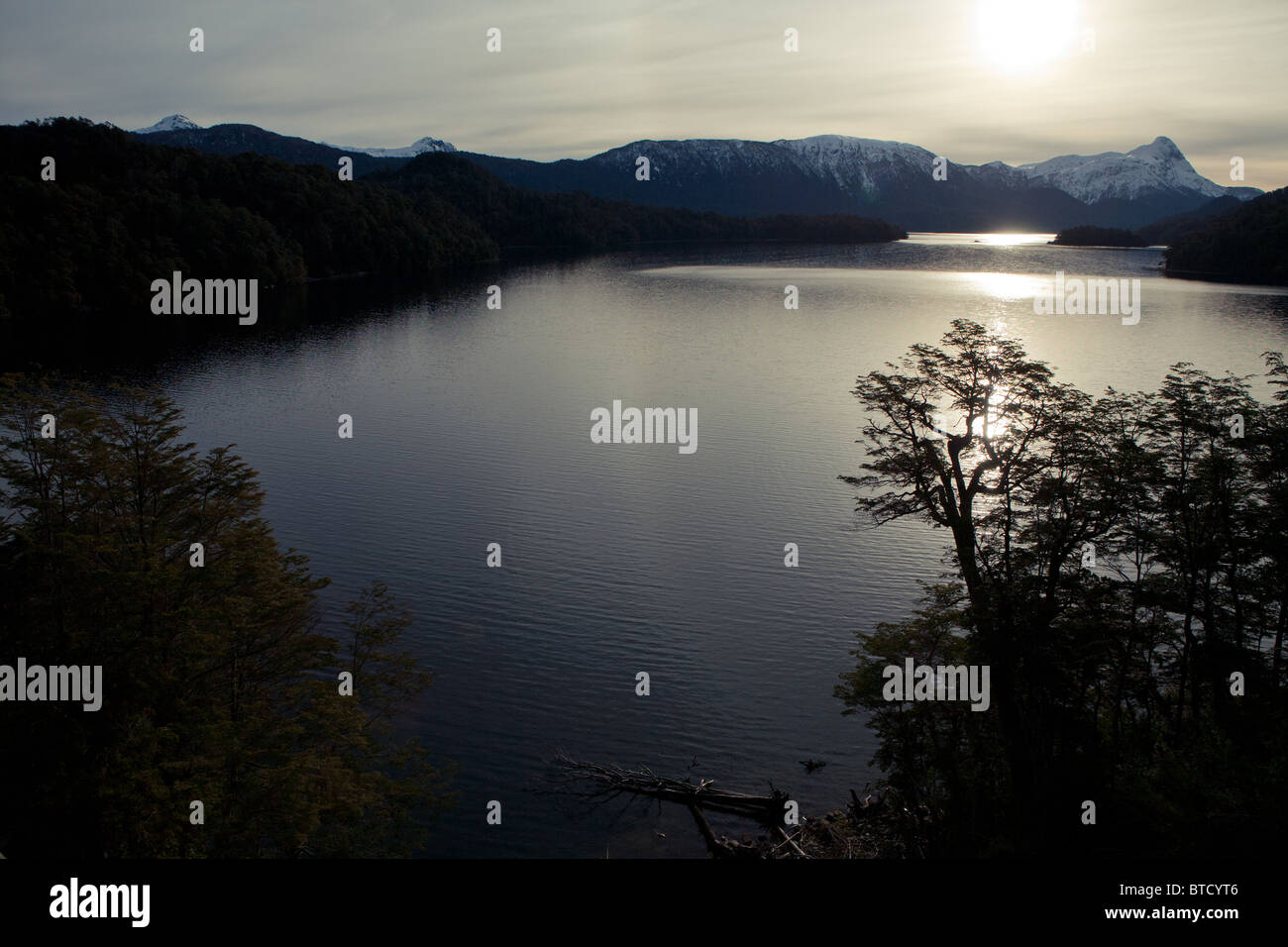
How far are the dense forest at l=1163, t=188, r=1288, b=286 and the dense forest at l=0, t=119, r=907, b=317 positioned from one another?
146m

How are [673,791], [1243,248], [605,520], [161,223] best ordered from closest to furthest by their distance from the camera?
1. [673,791]
2. [605,520]
3. [161,223]
4. [1243,248]

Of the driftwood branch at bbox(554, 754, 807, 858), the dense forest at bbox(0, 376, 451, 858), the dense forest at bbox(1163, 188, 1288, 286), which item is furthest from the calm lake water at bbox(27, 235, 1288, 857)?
the dense forest at bbox(1163, 188, 1288, 286)

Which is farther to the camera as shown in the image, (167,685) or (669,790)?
(669,790)

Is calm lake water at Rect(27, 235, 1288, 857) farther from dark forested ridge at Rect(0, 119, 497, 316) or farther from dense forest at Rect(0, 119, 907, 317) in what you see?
dark forested ridge at Rect(0, 119, 497, 316)

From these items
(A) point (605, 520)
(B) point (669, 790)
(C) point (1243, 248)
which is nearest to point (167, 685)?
(B) point (669, 790)

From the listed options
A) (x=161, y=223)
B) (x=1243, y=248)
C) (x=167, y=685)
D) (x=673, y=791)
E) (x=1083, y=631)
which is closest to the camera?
(x=167, y=685)

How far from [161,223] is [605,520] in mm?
103844

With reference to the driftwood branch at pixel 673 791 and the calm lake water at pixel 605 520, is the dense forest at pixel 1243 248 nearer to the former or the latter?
the calm lake water at pixel 605 520

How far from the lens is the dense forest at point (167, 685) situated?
18.5m

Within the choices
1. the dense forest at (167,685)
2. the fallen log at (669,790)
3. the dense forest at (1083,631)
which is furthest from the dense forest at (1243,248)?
the dense forest at (167,685)

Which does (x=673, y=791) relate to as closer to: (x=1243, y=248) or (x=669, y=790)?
(x=669, y=790)

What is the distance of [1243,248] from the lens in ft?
507

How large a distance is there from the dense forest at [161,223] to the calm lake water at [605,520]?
60.8 ft
